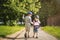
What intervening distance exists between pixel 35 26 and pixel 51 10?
3879 cm

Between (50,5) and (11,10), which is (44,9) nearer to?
(50,5)

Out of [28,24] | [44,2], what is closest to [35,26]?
[28,24]

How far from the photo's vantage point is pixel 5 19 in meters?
23.0

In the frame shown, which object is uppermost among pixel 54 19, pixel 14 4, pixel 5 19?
pixel 14 4

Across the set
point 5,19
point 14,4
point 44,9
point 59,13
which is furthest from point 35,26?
point 44,9

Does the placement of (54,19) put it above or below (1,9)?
below

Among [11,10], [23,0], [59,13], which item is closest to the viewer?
[23,0]

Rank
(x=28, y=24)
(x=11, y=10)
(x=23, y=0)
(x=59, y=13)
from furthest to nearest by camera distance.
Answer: (x=59, y=13) → (x=11, y=10) → (x=23, y=0) → (x=28, y=24)

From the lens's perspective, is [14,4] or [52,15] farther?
[52,15]

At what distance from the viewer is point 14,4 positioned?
17359 mm

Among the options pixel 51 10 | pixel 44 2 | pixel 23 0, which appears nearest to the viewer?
pixel 23 0

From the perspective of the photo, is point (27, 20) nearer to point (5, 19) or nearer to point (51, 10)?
point (5, 19)

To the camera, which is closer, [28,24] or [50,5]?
[28,24]

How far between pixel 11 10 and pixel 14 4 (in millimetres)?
1591
